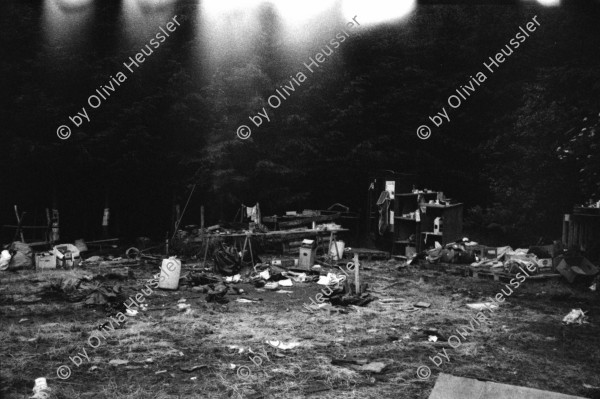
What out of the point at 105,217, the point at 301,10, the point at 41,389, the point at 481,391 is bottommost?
the point at 41,389

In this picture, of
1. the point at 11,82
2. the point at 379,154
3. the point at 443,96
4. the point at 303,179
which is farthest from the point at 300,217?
the point at 11,82

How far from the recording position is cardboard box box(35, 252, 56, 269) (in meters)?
12.2

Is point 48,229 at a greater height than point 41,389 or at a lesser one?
greater

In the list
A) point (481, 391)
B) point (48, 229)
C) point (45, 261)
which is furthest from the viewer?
point (48, 229)

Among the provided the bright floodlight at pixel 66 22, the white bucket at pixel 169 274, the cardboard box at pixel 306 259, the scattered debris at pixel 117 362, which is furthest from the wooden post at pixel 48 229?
the scattered debris at pixel 117 362

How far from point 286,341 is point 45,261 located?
8246 mm

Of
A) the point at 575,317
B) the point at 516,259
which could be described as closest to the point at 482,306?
the point at 575,317

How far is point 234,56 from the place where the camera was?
18375 millimetres

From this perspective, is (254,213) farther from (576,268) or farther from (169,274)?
(576,268)

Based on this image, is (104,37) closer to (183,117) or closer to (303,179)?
(183,117)

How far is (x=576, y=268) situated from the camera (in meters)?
11.0

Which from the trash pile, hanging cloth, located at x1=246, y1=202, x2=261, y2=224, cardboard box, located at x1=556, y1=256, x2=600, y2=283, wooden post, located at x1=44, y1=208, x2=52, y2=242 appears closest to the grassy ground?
cardboard box, located at x1=556, y1=256, x2=600, y2=283

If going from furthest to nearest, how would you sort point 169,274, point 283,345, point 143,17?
1. point 143,17
2. point 169,274
3. point 283,345

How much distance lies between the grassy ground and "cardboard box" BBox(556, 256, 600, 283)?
0.58m
